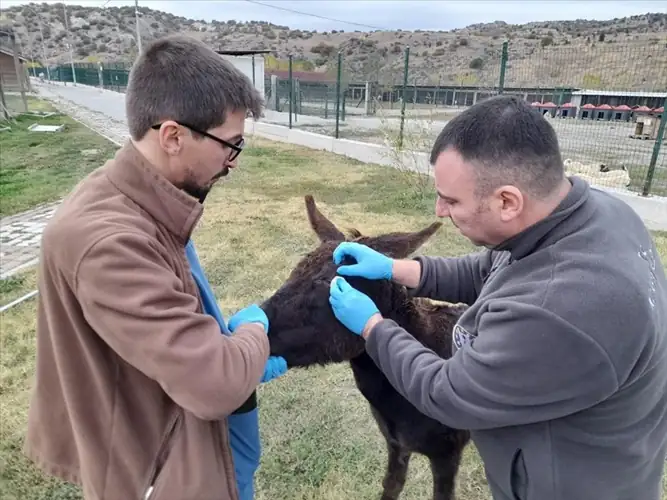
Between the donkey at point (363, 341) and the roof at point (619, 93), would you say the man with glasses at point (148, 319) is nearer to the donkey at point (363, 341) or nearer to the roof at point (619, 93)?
the donkey at point (363, 341)

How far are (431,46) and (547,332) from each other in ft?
252

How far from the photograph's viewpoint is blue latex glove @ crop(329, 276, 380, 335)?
2.32 meters

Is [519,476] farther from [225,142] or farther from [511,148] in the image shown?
[225,142]

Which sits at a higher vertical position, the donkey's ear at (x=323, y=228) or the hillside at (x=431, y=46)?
the hillside at (x=431, y=46)

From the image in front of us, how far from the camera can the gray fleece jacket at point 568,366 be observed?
1.56m

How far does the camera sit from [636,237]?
69.1 inches

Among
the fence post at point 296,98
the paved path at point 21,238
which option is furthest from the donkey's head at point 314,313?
the fence post at point 296,98

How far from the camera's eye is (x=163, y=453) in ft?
5.75

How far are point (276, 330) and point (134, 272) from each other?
1.09m

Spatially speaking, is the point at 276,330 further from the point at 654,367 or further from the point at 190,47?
the point at 654,367

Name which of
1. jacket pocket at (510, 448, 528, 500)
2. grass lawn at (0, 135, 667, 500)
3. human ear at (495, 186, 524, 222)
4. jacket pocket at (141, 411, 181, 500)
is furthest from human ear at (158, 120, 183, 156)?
grass lawn at (0, 135, 667, 500)

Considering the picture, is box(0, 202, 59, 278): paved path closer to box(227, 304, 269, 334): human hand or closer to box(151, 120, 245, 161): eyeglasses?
box(227, 304, 269, 334): human hand

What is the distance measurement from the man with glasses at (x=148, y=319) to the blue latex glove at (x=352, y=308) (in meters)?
0.59

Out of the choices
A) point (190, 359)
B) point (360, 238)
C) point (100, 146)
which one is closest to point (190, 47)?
point (190, 359)
